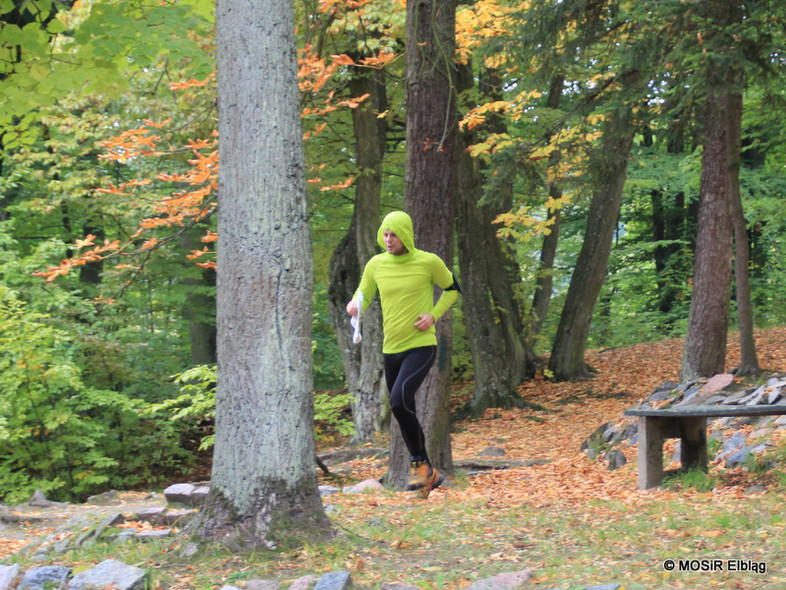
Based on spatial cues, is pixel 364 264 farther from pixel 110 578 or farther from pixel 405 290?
pixel 110 578

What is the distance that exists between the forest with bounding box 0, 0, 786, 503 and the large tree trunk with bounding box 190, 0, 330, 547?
9.25ft

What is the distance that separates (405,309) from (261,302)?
72.2 inches

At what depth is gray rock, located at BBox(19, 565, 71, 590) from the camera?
4395mm

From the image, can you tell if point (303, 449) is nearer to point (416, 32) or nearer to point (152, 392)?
point (416, 32)

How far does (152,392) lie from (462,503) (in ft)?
34.9

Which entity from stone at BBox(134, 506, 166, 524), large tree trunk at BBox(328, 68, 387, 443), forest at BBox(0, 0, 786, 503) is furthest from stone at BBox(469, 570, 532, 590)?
large tree trunk at BBox(328, 68, 387, 443)

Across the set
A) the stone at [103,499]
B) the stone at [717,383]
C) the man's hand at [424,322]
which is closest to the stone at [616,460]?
the stone at [717,383]

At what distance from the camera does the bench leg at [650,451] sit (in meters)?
7.12

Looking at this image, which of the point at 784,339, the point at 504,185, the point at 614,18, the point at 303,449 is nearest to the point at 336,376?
the point at 784,339

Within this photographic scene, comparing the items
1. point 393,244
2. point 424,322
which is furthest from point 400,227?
point 424,322

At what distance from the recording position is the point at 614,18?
11266 millimetres

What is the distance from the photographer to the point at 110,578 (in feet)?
14.0

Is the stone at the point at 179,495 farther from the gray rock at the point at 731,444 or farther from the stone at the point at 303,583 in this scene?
the gray rock at the point at 731,444

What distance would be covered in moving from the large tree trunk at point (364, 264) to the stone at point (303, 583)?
9.53 m
